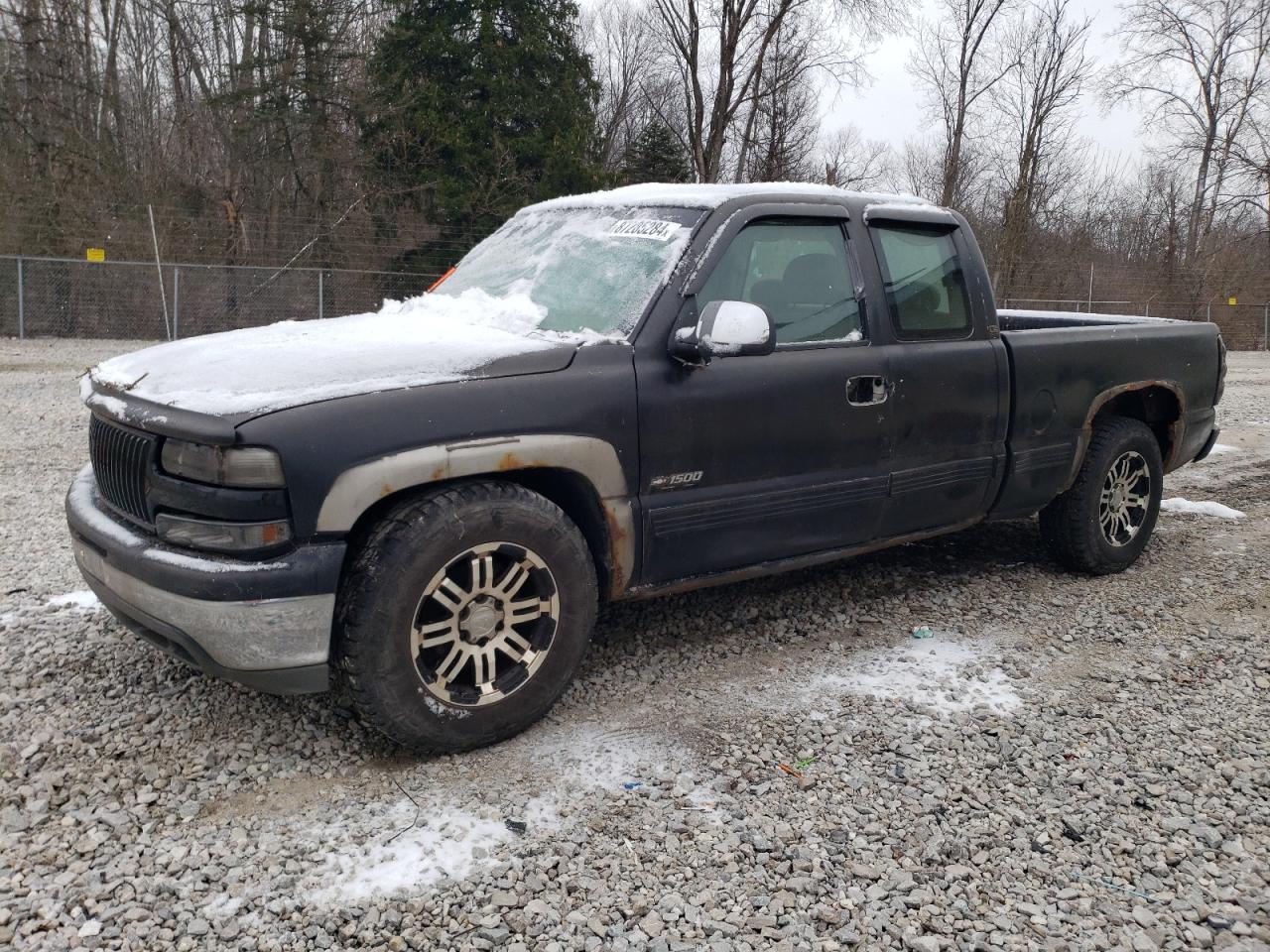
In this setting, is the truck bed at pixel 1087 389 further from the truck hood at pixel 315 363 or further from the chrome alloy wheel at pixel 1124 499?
the truck hood at pixel 315 363

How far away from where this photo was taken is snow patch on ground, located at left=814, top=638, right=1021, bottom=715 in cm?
382

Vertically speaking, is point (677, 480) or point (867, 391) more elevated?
point (867, 391)

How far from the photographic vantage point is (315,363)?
320 cm

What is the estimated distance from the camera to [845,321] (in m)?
4.18

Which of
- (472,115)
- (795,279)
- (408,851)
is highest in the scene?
(472,115)

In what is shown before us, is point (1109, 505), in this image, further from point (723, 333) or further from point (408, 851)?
point (408, 851)

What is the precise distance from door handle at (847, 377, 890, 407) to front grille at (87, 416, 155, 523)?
8.39ft

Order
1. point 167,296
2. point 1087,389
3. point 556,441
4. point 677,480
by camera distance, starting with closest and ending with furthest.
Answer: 1. point 556,441
2. point 677,480
3. point 1087,389
4. point 167,296

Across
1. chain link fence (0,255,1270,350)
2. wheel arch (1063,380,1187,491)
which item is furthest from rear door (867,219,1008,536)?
chain link fence (0,255,1270,350)

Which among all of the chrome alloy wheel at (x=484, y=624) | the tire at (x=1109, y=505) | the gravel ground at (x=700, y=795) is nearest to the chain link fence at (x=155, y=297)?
the gravel ground at (x=700, y=795)

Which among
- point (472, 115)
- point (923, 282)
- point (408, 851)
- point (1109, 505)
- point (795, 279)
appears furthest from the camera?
point (472, 115)

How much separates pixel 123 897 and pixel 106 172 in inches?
843

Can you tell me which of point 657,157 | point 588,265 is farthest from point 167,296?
point 588,265

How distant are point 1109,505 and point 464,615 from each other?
3701 millimetres
